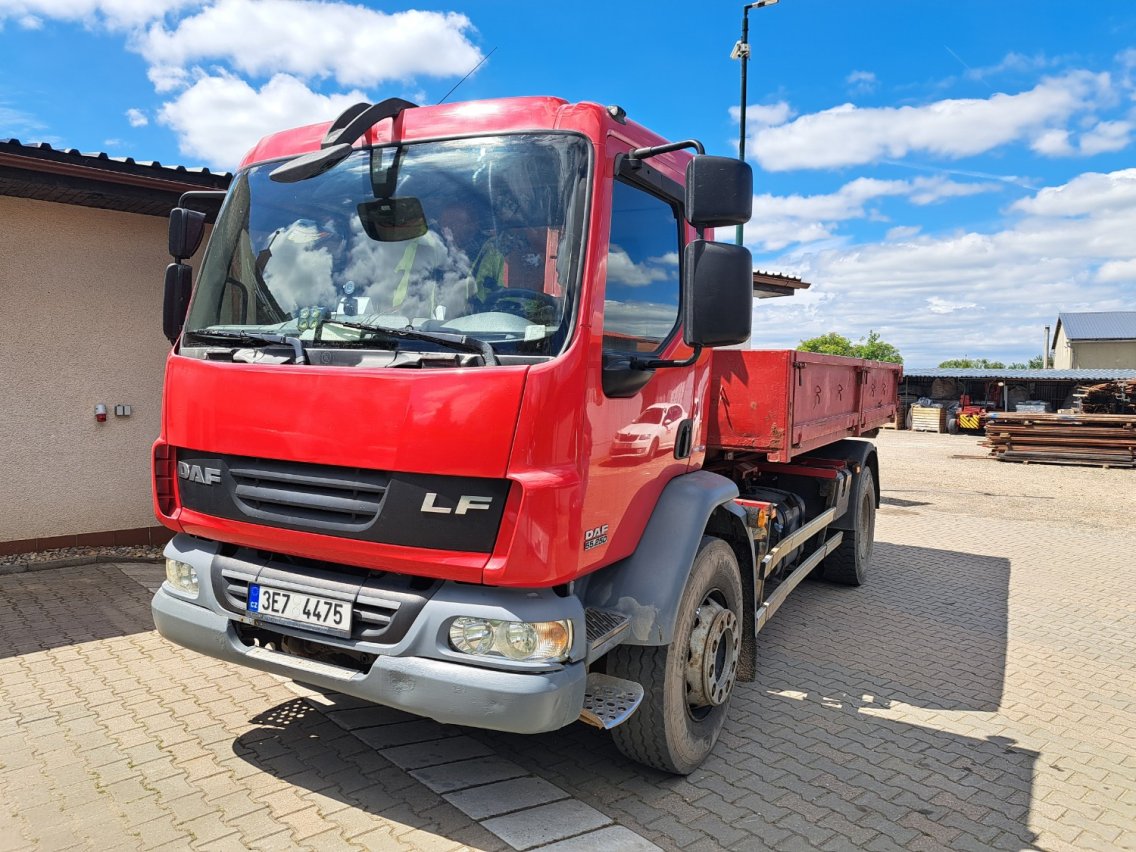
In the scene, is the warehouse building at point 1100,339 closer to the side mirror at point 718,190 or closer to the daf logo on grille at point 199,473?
the side mirror at point 718,190

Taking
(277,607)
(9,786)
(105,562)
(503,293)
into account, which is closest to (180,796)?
(9,786)

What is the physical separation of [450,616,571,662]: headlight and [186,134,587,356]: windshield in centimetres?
94

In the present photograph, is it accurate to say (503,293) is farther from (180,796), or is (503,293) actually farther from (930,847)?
(930,847)

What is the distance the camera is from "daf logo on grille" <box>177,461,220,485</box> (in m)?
3.23

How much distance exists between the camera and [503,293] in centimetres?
293

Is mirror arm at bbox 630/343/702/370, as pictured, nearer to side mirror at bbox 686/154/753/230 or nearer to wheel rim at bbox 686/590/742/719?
side mirror at bbox 686/154/753/230

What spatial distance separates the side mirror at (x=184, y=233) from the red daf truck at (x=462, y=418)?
13 mm

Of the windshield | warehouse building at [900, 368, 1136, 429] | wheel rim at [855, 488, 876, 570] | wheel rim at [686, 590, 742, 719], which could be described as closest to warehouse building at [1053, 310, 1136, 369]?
warehouse building at [900, 368, 1136, 429]

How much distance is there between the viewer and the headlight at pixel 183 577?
3.35 m

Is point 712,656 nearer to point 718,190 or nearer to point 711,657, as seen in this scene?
point 711,657

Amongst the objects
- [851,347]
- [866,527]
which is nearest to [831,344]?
[851,347]

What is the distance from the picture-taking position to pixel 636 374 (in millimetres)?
3119

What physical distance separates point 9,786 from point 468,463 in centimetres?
244

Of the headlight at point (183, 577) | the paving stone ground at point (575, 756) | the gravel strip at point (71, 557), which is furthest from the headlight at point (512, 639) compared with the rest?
the gravel strip at point (71, 557)
